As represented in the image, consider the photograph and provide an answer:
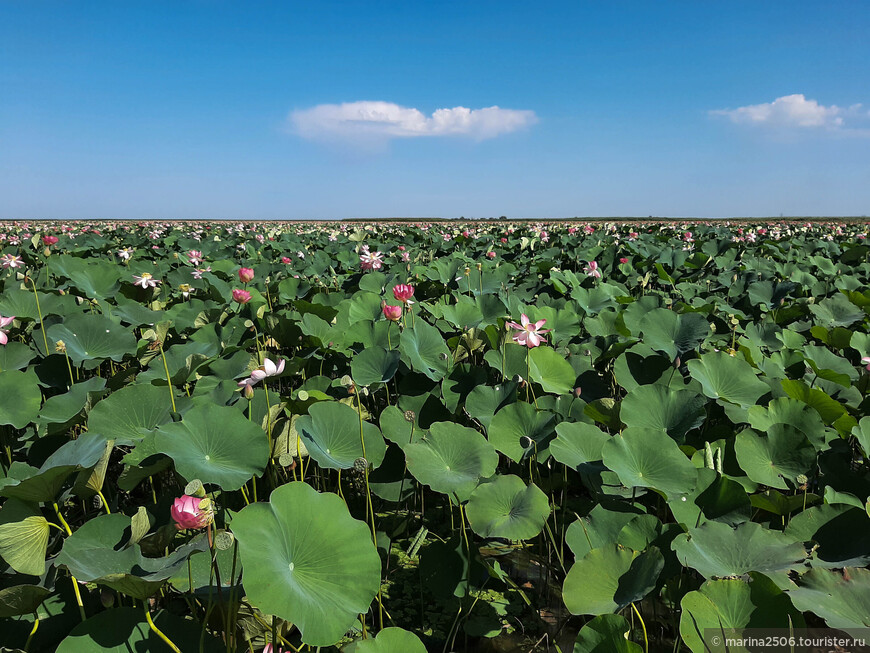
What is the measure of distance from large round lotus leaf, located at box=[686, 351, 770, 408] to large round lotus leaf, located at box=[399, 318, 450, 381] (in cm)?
90

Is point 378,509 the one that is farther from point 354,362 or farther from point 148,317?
point 148,317

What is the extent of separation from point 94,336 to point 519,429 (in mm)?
1817

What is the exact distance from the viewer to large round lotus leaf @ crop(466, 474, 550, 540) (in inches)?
46.3

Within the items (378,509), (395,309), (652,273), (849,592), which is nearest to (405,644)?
(849,592)

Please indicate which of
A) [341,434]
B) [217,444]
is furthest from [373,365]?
[217,444]

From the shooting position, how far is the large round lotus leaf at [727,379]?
5.69 ft

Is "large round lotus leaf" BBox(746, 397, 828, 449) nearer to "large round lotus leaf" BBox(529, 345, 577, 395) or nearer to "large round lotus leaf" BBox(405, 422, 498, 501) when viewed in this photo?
"large round lotus leaf" BBox(529, 345, 577, 395)

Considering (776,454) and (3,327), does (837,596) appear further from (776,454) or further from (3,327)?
(3,327)

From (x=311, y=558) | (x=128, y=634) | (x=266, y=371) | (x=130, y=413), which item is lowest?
(x=128, y=634)

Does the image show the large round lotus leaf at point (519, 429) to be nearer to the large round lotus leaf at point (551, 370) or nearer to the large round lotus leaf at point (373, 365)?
the large round lotus leaf at point (551, 370)

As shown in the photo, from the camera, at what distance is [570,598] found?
1.02 m

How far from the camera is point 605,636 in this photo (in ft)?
2.94

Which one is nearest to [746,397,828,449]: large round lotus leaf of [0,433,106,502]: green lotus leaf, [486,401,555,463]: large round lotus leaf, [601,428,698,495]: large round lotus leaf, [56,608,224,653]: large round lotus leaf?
[601,428,698,495]: large round lotus leaf

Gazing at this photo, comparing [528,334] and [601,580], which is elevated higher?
[528,334]
